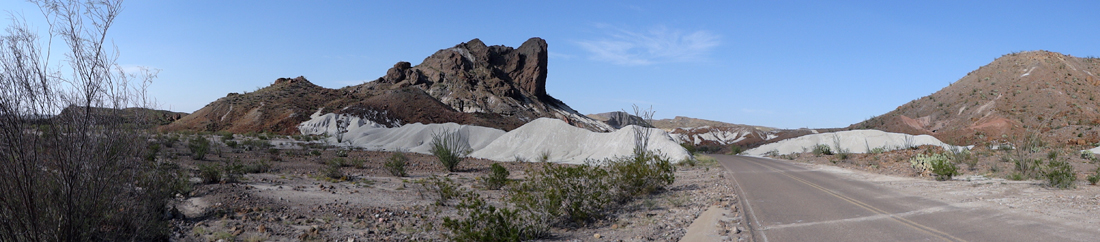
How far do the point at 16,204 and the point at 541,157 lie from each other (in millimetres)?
26731

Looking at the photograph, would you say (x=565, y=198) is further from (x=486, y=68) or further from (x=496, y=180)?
(x=486, y=68)

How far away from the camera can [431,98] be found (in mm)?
74438

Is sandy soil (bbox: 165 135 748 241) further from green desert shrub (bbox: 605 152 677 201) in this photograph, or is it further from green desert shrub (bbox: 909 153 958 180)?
green desert shrub (bbox: 909 153 958 180)

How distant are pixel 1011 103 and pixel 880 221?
59761 mm

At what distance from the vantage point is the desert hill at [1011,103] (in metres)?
44.9

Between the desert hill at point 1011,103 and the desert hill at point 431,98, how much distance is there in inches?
1641

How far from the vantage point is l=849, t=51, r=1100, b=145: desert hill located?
44875 mm

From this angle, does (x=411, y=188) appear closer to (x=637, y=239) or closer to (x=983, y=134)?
(x=637, y=239)

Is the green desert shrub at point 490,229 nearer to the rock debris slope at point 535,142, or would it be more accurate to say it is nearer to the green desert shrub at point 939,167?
the green desert shrub at point 939,167

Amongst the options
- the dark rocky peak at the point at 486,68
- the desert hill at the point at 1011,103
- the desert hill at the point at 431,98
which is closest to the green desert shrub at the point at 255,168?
the desert hill at the point at 431,98

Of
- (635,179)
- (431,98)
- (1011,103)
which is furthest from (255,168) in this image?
(1011,103)

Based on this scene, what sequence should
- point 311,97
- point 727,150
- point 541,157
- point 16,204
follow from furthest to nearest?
point 311,97 → point 727,150 → point 541,157 → point 16,204

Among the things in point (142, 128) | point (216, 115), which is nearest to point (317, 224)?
point (142, 128)

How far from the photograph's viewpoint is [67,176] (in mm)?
4371
